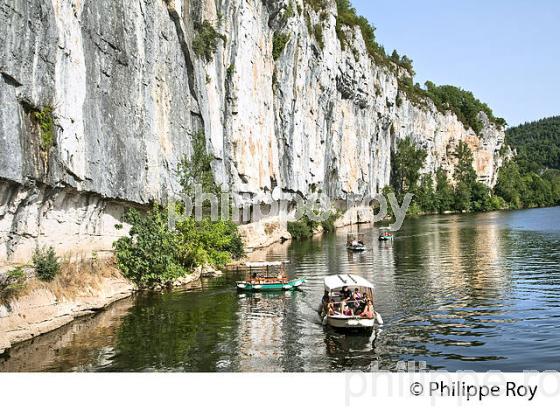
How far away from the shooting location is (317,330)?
2489cm

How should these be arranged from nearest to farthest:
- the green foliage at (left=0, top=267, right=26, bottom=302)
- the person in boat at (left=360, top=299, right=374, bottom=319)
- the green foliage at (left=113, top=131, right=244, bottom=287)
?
the green foliage at (left=0, top=267, right=26, bottom=302)
the person in boat at (left=360, top=299, right=374, bottom=319)
the green foliage at (left=113, top=131, right=244, bottom=287)

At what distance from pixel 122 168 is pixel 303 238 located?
136ft

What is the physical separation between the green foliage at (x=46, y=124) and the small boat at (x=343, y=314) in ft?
45.5

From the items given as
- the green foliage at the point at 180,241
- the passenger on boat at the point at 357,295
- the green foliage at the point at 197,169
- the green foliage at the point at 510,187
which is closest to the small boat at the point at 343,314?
the passenger on boat at the point at 357,295

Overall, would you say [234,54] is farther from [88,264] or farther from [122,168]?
[88,264]

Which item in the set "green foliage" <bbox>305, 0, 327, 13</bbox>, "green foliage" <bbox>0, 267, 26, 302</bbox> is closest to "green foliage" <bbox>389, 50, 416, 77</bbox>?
"green foliage" <bbox>305, 0, 327, 13</bbox>

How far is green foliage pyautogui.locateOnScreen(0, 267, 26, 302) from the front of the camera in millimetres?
22344

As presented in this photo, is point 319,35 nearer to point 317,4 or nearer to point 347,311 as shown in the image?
point 317,4

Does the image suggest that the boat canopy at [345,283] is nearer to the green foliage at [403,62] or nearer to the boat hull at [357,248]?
the boat hull at [357,248]

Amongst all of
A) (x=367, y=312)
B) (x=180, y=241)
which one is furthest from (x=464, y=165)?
(x=367, y=312)

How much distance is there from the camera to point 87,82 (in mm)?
29672

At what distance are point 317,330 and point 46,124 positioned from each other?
14.5 m

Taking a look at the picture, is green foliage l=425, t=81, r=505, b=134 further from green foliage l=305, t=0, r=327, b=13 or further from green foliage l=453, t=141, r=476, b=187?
green foliage l=305, t=0, r=327, b=13

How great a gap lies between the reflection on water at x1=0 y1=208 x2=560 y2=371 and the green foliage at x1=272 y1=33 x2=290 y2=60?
3276 cm
